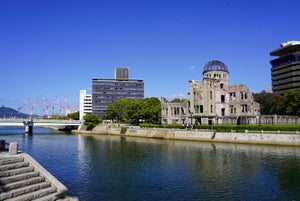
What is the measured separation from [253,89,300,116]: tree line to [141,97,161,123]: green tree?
2311 inches

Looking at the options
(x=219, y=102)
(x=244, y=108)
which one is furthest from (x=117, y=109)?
(x=244, y=108)

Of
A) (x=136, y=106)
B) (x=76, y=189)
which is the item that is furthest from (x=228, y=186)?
(x=136, y=106)

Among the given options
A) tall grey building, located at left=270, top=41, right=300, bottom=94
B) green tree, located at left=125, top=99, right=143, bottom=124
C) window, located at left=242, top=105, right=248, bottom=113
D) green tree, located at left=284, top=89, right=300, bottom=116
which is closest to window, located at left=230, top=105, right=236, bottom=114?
window, located at left=242, top=105, right=248, bottom=113

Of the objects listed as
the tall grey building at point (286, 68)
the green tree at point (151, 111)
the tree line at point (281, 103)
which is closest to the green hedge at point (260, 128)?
the tree line at point (281, 103)

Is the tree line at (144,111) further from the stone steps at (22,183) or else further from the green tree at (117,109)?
the stone steps at (22,183)

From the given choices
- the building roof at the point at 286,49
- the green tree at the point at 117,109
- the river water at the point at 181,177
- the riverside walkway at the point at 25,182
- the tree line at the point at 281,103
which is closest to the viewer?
the riverside walkway at the point at 25,182

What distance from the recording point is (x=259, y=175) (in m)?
36.7

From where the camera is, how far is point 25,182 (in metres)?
21.2

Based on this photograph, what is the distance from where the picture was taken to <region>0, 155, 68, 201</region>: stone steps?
19469 millimetres

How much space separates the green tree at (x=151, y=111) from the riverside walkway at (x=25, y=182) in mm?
106079

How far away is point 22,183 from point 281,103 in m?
137

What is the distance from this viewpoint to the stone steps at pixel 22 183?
63.9 ft

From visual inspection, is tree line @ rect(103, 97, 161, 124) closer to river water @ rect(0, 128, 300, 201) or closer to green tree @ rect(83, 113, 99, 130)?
green tree @ rect(83, 113, 99, 130)

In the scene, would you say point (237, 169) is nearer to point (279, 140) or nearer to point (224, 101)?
point (279, 140)
